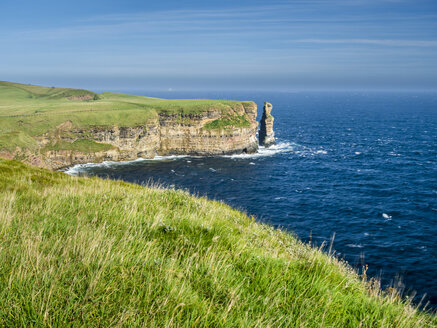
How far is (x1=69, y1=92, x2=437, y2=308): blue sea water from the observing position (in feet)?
138

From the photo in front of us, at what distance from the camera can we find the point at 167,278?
3.79m

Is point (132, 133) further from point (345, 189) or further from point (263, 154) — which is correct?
point (345, 189)

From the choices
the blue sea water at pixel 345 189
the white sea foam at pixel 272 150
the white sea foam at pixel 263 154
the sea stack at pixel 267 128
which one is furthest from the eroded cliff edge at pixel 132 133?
the blue sea water at pixel 345 189

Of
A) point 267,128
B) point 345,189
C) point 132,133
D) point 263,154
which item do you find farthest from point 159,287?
point 267,128

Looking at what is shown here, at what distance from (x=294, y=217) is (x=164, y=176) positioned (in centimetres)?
4640

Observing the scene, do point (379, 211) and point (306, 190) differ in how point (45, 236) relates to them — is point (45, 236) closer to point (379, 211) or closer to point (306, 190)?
point (379, 211)

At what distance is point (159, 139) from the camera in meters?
125

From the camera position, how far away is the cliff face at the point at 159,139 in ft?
346

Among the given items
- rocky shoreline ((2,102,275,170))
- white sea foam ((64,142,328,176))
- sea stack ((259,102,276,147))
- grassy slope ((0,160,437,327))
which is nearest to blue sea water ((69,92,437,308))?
white sea foam ((64,142,328,176))

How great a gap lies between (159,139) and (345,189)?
81.2 meters

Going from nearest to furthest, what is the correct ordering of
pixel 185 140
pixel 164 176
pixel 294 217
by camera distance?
pixel 294 217
pixel 164 176
pixel 185 140

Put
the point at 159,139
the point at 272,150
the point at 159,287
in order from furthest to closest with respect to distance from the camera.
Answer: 1. the point at 159,139
2. the point at 272,150
3. the point at 159,287

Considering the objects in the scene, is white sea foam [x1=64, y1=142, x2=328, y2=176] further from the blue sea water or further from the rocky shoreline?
the rocky shoreline

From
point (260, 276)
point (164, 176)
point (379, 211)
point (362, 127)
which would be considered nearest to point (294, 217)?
point (379, 211)
